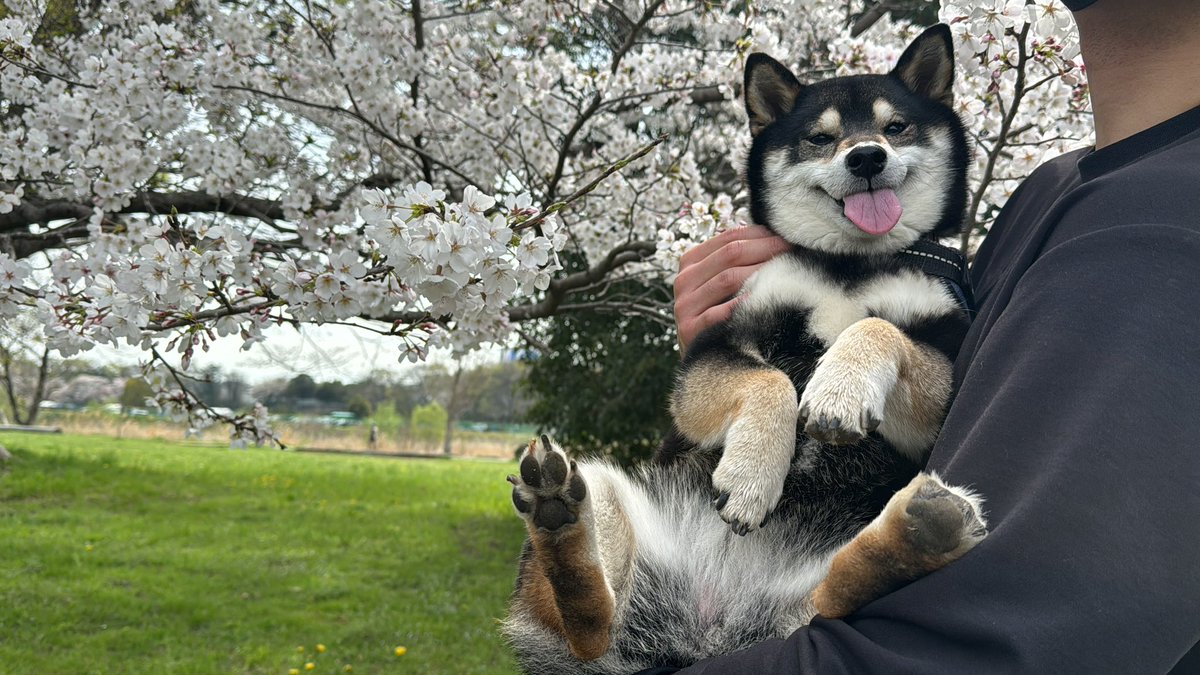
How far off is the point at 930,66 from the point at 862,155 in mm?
491

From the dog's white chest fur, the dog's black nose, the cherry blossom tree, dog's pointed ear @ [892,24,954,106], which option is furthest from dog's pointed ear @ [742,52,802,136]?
the cherry blossom tree

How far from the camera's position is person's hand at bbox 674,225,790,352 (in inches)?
88.4

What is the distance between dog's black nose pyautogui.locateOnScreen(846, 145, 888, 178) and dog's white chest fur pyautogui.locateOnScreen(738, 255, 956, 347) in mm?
256

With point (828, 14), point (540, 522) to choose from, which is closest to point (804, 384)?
point (540, 522)

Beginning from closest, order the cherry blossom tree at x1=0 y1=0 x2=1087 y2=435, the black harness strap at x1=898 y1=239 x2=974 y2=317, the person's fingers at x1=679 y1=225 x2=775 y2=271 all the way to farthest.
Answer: the black harness strap at x1=898 y1=239 x2=974 y2=317
the person's fingers at x1=679 y1=225 x2=775 y2=271
the cherry blossom tree at x1=0 y1=0 x2=1087 y2=435

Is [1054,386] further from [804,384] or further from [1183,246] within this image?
[804,384]

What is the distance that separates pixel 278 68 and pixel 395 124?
41.7 inches

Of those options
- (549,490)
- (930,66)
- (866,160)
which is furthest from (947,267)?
(549,490)

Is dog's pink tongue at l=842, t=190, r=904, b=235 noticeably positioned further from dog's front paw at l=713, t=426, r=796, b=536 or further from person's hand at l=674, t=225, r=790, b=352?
dog's front paw at l=713, t=426, r=796, b=536

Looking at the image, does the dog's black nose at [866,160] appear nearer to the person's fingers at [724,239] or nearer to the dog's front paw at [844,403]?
the person's fingers at [724,239]

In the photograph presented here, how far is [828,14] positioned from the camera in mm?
7660

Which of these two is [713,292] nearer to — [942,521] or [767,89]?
[767,89]

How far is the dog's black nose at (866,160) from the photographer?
204 cm

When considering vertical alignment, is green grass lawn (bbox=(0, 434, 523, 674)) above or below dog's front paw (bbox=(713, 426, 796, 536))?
below
